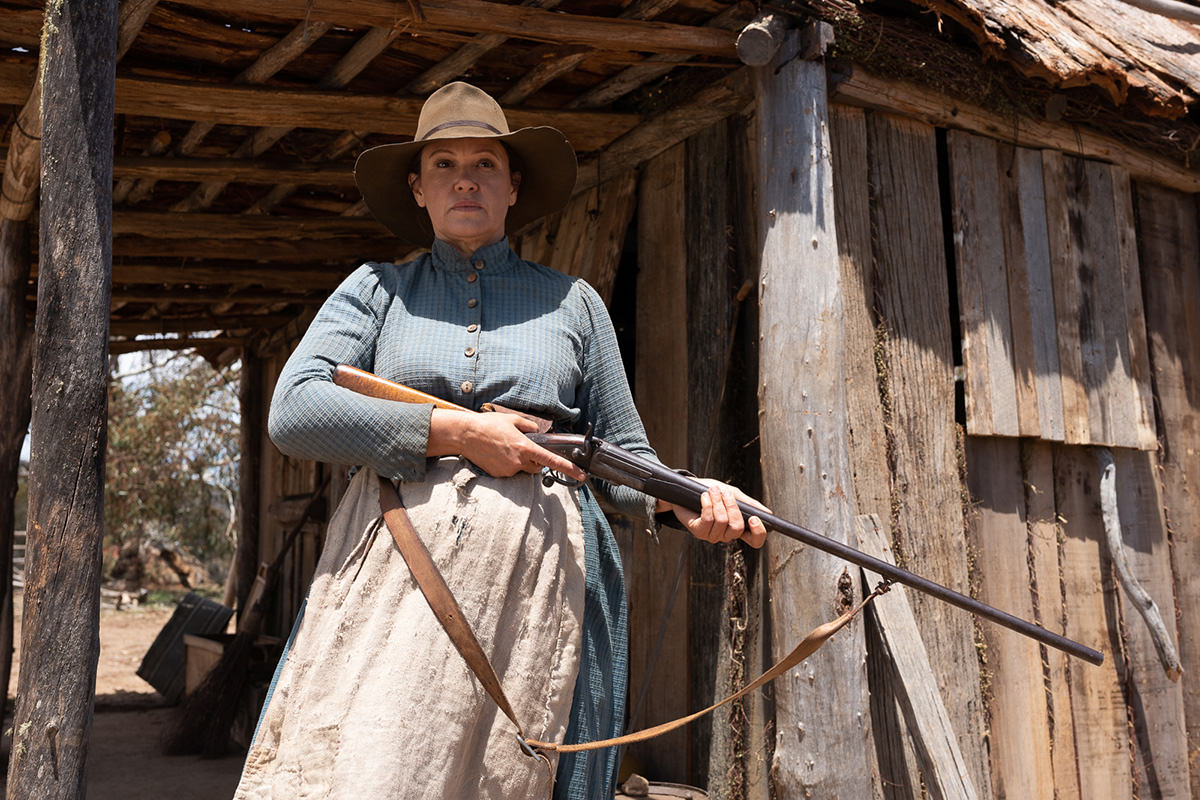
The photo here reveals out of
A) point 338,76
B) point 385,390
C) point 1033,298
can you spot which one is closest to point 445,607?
point 385,390

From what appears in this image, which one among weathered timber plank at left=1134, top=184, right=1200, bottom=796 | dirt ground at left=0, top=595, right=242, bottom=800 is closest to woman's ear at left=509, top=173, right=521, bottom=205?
dirt ground at left=0, top=595, right=242, bottom=800

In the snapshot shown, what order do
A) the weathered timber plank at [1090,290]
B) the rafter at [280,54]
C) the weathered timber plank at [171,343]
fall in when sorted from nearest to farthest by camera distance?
the rafter at [280,54] < the weathered timber plank at [1090,290] < the weathered timber plank at [171,343]

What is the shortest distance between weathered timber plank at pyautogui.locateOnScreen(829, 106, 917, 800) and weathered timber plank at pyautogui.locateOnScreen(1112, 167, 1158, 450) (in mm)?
1311

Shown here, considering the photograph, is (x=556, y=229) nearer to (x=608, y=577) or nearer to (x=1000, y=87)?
(x=1000, y=87)

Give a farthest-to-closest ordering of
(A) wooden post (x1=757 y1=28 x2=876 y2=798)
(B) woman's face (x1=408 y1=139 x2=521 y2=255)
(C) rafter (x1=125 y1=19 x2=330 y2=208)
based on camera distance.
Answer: (C) rafter (x1=125 y1=19 x2=330 y2=208) < (A) wooden post (x1=757 y1=28 x2=876 y2=798) < (B) woman's face (x1=408 y1=139 x2=521 y2=255)

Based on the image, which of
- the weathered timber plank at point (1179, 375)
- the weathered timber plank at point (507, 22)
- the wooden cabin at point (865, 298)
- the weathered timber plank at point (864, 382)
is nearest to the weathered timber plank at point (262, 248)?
the wooden cabin at point (865, 298)

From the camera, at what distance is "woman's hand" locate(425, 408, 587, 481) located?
2.28 meters

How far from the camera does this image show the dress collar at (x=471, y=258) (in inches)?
103

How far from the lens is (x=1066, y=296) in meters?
4.44

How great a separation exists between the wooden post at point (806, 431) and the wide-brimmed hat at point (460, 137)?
3.21ft

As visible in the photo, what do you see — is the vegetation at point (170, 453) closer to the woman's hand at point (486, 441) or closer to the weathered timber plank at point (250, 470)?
the weathered timber plank at point (250, 470)

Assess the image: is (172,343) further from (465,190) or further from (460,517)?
(460,517)

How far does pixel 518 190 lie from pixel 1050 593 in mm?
2693

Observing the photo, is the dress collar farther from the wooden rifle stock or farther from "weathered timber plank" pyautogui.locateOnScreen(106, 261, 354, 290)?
"weathered timber plank" pyautogui.locateOnScreen(106, 261, 354, 290)
